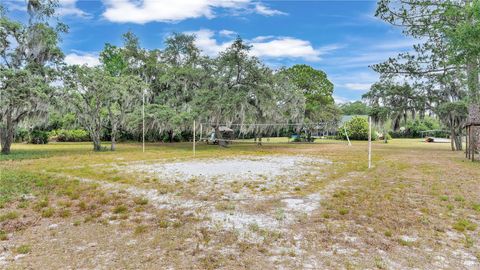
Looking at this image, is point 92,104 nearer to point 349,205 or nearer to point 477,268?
point 349,205

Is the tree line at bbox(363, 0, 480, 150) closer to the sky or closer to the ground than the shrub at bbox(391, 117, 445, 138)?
closer to the sky

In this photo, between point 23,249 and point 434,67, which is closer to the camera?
point 23,249

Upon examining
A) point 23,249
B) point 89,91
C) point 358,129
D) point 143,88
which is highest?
point 143,88

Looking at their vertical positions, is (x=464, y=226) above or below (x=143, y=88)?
below

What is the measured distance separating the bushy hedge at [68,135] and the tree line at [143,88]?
113 cm

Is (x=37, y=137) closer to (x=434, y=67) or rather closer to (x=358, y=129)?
(x=434, y=67)

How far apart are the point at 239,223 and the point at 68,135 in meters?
27.7

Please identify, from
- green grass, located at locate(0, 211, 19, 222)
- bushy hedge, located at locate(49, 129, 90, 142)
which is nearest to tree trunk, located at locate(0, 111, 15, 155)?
green grass, located at locate(0, 211, 19, 222)

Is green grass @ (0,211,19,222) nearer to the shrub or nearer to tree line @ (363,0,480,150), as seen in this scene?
tree line @ (363,0,480,150)

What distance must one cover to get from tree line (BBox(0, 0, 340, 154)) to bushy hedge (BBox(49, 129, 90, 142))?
1131 millimetres

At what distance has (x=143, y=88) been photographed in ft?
55.5

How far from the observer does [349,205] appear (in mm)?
4746

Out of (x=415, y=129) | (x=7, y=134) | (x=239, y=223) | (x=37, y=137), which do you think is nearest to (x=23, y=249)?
(x=239, y=223)

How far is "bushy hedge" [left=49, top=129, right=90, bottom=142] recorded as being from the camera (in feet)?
88.3
